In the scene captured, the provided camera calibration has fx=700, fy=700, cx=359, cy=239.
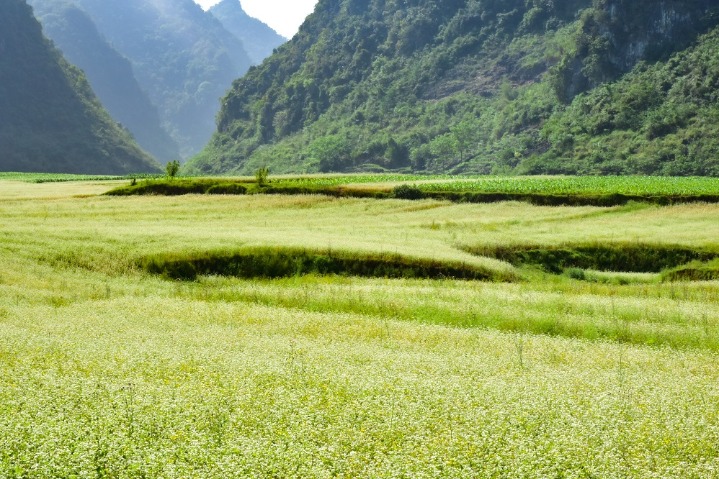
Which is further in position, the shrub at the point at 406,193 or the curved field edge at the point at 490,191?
the shrub at the point at 406,193

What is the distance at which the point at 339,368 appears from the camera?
12867 millimetres

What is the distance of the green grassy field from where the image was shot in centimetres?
829

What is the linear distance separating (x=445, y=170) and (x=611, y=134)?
49.0 m

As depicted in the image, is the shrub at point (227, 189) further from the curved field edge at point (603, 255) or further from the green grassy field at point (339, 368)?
the curved field edge at point (603, 255)

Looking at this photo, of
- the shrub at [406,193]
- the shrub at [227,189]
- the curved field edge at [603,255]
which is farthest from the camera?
the shrub at [227,189]

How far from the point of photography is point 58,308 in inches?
853

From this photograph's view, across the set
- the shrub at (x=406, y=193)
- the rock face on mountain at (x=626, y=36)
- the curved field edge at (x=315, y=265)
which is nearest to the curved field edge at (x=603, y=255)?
the curved field edge at (x=315, y=265)

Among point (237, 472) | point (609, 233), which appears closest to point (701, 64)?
point (609, 233)

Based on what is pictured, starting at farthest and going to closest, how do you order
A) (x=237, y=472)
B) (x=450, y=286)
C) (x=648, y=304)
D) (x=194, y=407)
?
(x=450, y=286), (x=648, y=304), (x=194, y=407), (x=237, y=472)

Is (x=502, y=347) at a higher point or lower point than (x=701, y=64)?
lower

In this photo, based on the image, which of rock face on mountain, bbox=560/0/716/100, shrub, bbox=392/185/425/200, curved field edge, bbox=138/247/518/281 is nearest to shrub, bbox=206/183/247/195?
shrub, bbox=392/185/425/200

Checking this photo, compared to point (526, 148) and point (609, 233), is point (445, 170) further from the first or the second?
point (609, 233)

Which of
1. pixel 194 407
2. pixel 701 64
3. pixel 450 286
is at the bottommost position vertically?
pixel 450 286

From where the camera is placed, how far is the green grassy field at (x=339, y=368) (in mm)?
8289
